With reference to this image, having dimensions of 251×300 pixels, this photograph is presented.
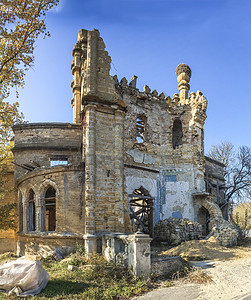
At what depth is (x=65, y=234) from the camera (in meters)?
10.8

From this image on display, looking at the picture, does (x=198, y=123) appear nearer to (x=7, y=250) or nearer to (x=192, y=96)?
(x=192, y=96)

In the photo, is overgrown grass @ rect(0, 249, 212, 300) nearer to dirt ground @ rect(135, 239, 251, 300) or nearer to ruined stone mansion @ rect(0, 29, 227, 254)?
dirt ground @ rect(135, 239, 251, 300)

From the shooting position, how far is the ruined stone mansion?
11.0 metres

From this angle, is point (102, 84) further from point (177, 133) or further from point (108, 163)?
point (177, 133)

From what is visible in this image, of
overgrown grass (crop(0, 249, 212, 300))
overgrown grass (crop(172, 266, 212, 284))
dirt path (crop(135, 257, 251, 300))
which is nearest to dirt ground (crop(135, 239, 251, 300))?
dirt path (crop(135, 257, 251, 300))

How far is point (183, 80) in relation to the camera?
20.7 m

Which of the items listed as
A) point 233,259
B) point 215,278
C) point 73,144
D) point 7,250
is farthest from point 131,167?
point 7,250

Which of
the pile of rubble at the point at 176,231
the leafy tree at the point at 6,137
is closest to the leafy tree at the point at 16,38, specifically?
the leafy tree at the point at 6,137

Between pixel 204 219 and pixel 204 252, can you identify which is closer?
pixel 204 252

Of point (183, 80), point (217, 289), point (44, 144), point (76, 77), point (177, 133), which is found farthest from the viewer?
point (183, 80)

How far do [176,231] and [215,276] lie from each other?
6.00 metres

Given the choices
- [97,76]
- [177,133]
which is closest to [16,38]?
[97,76]

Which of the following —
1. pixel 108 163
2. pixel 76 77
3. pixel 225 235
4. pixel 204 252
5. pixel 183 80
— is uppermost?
pixel 76 77

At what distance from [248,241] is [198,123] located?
26.3 feet
